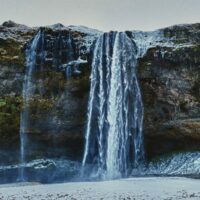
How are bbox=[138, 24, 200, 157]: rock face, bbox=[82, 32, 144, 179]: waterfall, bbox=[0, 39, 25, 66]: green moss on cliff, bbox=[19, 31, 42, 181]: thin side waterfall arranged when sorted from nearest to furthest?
bbox=[138, 24, 200, 157]: rock face < bbox=[82, 32, 144, 179]: waterfall < bbox=[19, 31, 42, 181]: thin side waterfall < bbox=[0, 39, 25, 66]: green moss on cliff

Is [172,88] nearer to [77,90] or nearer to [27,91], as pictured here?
[77,90]

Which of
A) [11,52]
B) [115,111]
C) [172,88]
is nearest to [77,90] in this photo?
[115,111]

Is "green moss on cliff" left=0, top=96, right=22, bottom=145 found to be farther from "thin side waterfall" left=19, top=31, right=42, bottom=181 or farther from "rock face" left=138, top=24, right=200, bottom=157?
"rock face" left=138, top=24, right=200, bottom=157

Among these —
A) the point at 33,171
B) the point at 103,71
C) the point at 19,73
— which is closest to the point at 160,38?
the point at 103,71

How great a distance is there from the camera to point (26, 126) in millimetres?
27719

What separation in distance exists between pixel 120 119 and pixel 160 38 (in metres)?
4.79

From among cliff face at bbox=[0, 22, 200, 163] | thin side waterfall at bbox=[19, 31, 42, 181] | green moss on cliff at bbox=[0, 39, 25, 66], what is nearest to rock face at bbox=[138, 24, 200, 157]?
cliff face at bbox=[0, 22, 200, 163]

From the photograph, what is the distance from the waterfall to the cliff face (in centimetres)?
43

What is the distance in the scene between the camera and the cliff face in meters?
26.8

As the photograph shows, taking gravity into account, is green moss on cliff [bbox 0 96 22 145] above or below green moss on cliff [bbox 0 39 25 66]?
below

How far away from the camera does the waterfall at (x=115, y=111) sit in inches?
1056

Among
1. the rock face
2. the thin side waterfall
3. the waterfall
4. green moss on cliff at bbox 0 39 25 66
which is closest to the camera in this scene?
the rock face

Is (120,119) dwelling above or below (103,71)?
below

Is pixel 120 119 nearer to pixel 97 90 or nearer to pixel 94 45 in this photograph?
pixel 97 90
